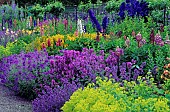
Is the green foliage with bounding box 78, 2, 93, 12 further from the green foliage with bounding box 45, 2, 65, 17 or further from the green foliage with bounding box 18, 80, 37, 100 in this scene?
the green foliage with bounding box 18, 80, 37, 100

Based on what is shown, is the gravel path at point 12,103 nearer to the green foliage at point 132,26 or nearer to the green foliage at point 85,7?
the green foliage at point 132,26

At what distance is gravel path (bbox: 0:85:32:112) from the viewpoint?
239 inches

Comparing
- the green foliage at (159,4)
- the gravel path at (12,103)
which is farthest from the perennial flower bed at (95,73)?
the green foliage at (159,4)

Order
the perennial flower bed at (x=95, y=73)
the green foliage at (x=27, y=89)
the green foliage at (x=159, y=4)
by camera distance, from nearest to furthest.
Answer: the perennial flower bed at (x=95, y=73), the green foliage at (x=27, y=89), the green foliage at (x=159, y=4)

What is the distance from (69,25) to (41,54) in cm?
388

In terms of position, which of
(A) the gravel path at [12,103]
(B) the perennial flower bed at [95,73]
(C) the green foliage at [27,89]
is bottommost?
(A) the gravel path at [12,103]

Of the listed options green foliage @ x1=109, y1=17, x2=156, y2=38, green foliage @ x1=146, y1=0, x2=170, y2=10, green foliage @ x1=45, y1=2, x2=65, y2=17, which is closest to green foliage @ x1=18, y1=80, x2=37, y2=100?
green foliage @ x1=109, y1=17, x2=156, y2=38

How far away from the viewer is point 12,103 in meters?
6.42

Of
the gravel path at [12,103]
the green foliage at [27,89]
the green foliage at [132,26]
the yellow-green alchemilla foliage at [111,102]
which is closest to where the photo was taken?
the yellow-green alchemilla foliage at [111,102]

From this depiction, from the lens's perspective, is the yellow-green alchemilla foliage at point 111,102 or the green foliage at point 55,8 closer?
the yellow-green alchemilla foliage at point 111,102

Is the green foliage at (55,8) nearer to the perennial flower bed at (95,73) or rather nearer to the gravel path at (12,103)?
the perennial flower bed at (95,73)

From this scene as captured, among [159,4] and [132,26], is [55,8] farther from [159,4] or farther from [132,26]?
[132,26]

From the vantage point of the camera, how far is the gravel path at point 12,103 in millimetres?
6074

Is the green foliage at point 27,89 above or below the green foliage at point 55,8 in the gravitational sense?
below
